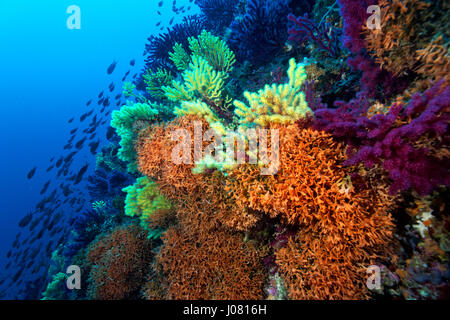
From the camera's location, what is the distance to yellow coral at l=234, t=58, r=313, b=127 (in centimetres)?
234

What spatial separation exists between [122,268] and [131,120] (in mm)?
2986

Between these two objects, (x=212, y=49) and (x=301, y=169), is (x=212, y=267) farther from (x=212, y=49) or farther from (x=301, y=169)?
(x=212, y=49)

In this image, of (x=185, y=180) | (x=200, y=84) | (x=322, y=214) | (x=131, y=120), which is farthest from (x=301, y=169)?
(x=131, y=120)

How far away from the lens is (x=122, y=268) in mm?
4090

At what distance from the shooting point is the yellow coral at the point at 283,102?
7.68 ft

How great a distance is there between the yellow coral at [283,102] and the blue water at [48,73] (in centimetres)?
7318

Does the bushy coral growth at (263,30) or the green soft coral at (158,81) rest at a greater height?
the bushy coral growth at (263,30)

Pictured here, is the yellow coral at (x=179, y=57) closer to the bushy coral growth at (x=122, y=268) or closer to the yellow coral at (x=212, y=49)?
the yellow coral at (x=212, y=49)

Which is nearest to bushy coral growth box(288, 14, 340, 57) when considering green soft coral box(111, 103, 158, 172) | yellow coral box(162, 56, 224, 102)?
yellow coral box(162, 56, 224, 102)

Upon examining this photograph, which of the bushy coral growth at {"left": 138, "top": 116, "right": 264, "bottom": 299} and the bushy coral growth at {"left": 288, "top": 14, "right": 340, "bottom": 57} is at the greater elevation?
the bushy coral growth at {"left": 288, "top": 14, "right": 340, "bottom": 57}

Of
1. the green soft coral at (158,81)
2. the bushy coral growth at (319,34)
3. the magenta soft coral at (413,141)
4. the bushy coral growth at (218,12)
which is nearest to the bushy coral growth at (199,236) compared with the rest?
the magenta soft coral at (413,141)

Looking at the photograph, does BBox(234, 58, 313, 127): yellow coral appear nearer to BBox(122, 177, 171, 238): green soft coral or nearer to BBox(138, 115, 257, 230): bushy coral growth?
BBox(138, 115, 257, 230): bushy coral growth

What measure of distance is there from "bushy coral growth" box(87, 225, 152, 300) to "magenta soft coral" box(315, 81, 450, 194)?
4.25m

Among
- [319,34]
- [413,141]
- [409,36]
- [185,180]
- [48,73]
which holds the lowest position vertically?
[185,180]
